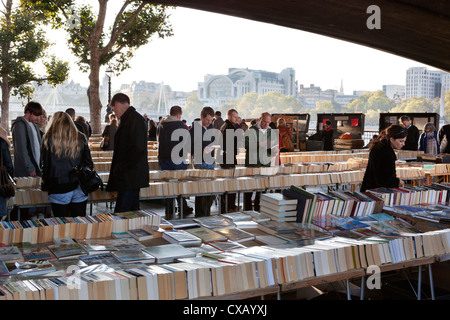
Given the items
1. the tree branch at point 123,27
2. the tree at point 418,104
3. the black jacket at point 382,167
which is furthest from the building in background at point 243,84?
the black jacket at point 382,167

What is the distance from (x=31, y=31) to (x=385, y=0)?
13.1 m

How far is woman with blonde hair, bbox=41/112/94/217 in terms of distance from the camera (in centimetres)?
434

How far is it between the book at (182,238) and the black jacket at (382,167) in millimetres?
2412

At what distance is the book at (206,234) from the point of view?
3426 mm

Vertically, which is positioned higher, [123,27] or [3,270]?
[123,27]

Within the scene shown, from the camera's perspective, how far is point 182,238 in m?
3.40

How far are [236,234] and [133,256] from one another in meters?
0.91

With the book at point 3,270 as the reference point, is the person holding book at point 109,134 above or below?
above

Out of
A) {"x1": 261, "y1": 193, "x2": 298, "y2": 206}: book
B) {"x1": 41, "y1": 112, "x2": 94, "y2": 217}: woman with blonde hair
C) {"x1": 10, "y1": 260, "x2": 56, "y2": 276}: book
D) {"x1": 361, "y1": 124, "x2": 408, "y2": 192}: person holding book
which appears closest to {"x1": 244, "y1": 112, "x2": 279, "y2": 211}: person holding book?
{"x1": 361, "y1": 124, "x2": 408, "y2": 192}: person holding book

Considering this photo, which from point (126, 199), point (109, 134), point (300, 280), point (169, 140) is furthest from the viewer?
point (109, 134)

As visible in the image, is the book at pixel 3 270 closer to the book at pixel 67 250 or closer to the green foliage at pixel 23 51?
the book at pixel 67 250

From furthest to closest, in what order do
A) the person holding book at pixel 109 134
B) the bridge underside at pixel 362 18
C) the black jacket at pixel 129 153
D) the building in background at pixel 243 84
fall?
the building in background at pixel 243 84 < the bridge underside at pixel 362 18 < the person holding book at pixel 109 134 < the black jacket at pixel 129 153

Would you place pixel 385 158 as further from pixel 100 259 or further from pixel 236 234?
pixel 100 259

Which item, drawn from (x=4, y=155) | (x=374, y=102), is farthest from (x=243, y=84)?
(x=4, y=155)
